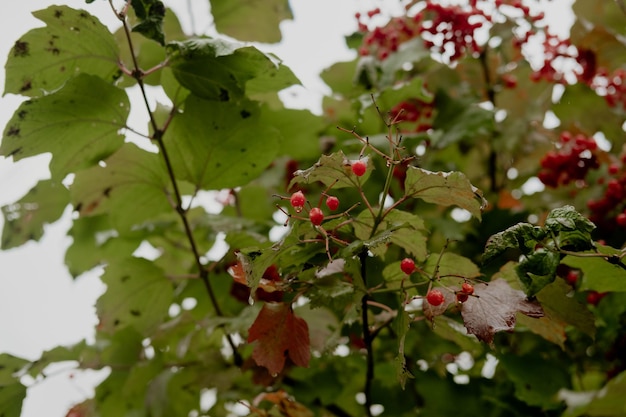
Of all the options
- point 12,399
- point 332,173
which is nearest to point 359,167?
point 332,173

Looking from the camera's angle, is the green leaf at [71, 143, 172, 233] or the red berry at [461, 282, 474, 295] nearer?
the red berry at [461, 282, 474, 295]

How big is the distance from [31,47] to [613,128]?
0.98 m

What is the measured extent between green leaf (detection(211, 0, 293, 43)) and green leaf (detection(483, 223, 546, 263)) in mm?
689

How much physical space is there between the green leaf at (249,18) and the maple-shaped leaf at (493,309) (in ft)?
2.18

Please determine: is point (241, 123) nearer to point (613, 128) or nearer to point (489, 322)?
point (489, 322)

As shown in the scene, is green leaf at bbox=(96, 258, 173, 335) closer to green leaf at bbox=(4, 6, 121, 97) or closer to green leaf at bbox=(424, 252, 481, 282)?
green leaf at bbox=(4, 6, 121, 97)

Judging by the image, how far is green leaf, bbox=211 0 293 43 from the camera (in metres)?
1.05

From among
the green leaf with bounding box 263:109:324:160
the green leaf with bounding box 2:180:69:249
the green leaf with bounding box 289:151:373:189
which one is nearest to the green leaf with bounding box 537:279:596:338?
the green leaf with bounding box 289:151:373:189

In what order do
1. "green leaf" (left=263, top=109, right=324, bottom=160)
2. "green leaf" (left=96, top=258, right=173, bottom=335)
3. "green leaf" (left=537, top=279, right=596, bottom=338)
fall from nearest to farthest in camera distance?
"green leaf" (left=537, top=279, right=596, bottom=338), "green leaf" (left=96, top=258, right=173, bottom=335), "green leaf" (left=263, top=109, right=324, bottom=160)

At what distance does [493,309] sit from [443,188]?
118 millimetres

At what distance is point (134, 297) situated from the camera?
954 mm

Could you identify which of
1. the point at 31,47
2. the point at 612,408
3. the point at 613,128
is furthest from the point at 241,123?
the point at 613,128

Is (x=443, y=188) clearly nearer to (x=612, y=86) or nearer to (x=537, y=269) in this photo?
(x=537, y=269)

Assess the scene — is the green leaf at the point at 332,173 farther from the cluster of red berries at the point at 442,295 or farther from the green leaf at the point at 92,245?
the green leaf at the point at 92,245
